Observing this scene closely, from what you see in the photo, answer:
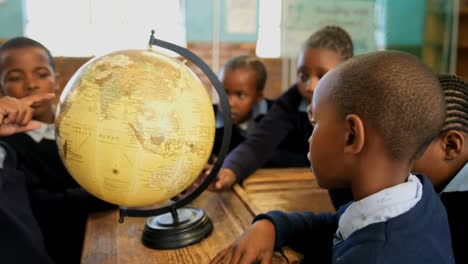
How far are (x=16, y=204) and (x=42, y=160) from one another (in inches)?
13.4

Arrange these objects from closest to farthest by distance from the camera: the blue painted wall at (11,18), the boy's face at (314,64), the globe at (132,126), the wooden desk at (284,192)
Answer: the globe at (132,126)
the wooden desk at (284,192)
the boy's face at (314,64)
the blue painted wall at (11,18)

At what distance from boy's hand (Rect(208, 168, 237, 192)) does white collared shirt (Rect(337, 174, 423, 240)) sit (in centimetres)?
63

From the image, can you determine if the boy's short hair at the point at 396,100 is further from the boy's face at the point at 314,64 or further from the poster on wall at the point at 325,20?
the poster on wall at the point at 325,20

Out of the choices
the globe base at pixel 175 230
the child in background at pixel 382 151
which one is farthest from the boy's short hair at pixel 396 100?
the globe base at pixel 175 230

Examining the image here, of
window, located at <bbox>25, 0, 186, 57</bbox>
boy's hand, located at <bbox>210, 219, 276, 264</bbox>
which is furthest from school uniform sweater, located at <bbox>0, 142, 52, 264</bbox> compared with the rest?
window, located at <bbox>25, 0, 186, 57</bbox>

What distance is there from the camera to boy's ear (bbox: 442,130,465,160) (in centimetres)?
100

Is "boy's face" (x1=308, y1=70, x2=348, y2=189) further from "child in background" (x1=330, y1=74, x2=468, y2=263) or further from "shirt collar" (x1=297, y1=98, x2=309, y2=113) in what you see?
"shirt collar" (x1=297, y1=98, x2=309, y2=113)

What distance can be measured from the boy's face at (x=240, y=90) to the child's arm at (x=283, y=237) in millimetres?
1033

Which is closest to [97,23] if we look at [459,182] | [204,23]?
[204,23]

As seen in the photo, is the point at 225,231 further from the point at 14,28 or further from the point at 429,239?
the point at 14,28

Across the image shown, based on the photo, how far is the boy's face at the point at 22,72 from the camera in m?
1.48

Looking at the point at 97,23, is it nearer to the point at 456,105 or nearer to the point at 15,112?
the point at 15,112

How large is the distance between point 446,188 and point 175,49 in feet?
2.31

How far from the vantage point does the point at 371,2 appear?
4.40m
